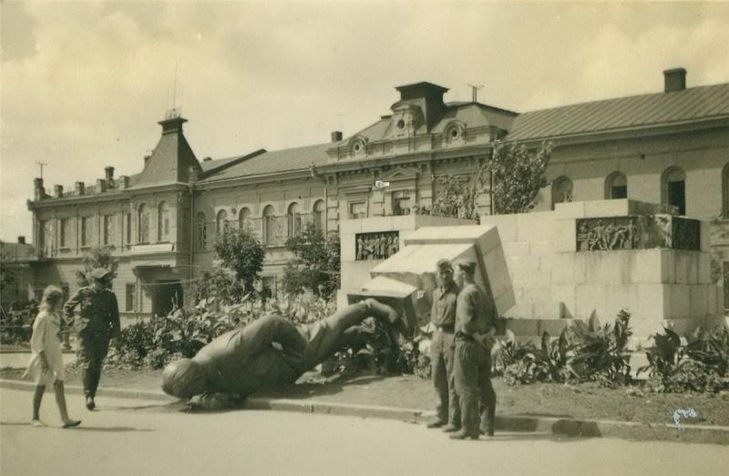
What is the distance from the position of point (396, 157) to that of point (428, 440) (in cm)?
3251

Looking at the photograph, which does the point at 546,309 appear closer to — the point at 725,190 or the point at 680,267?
the point at 680,267

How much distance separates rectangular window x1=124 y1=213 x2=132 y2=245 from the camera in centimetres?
5178

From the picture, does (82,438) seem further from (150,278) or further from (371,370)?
(150,278)

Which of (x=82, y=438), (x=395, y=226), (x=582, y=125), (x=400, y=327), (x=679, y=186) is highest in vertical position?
(x=582, y=125)

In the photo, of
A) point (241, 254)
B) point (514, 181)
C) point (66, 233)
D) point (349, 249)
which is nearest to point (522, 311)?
point (349, 249)

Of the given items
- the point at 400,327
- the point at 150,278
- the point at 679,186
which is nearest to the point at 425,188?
the point at 679,186

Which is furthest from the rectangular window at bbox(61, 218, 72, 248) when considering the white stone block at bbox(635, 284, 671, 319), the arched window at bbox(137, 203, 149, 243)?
the white stone block at bbox(635, 284, 671, 319)

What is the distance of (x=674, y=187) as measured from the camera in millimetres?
32500

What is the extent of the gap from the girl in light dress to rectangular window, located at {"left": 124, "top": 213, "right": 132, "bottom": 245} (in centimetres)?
4402

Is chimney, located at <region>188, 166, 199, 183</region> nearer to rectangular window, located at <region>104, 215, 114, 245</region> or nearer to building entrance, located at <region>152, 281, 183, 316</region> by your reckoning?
building entrance, located at <region>152, 281, 183, 316</region>

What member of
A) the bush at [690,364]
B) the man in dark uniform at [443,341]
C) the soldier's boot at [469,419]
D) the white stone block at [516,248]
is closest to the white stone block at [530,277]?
the white stone block at [516,248]

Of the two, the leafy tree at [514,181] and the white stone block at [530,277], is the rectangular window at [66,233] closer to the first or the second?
the leafy tree at [514,181]

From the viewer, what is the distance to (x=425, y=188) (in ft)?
128

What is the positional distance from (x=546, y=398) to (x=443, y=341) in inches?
56.7
